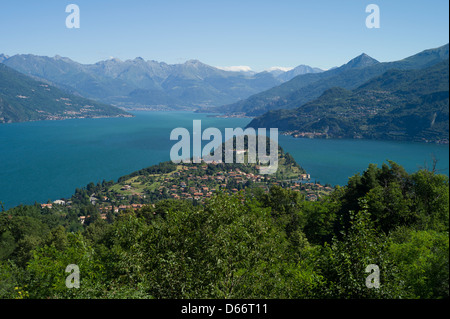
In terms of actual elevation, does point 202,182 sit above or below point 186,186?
above

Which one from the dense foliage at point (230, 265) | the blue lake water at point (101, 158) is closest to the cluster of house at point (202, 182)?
the blue lake water at point (101, 158)

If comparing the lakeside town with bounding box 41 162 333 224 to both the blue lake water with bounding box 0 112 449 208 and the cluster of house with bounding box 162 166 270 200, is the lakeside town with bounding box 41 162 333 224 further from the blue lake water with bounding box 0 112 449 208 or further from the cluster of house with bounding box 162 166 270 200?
the blue lake water with bounding box 0 112 449 208


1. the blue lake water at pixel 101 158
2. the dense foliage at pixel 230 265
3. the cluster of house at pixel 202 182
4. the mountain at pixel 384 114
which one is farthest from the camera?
the mountain at pixel 384 114

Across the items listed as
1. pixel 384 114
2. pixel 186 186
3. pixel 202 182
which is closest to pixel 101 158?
pixel 186 186

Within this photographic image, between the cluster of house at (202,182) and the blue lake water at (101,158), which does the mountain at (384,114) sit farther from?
the cluster of house at (202,182)

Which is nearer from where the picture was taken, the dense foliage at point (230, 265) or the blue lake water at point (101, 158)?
the dense foliage at point (230, 265)

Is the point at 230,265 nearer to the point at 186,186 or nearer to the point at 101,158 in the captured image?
the point at 186,186

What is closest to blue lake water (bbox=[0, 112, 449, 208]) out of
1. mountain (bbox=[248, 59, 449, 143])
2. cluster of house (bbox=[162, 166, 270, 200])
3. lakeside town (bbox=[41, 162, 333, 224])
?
lakeside town (bbox=[41, 162, 333, 224])
